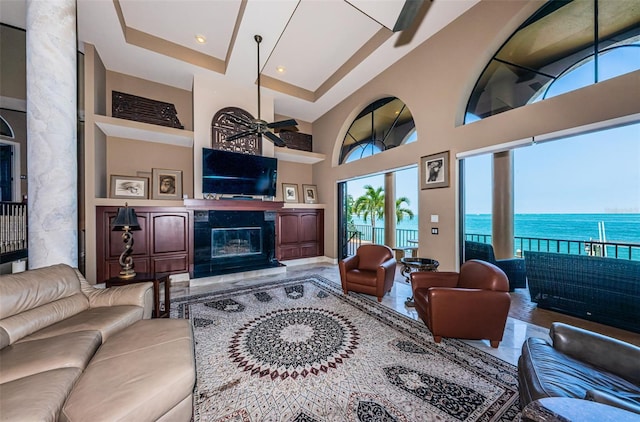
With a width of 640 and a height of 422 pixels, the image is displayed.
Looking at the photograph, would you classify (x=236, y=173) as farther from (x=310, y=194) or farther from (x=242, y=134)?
(x=310, y=194)

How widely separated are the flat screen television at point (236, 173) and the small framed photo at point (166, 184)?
813 millimetres

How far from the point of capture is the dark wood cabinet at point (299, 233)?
587 centimetres

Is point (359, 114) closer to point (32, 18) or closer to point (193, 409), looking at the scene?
point (32, 18)

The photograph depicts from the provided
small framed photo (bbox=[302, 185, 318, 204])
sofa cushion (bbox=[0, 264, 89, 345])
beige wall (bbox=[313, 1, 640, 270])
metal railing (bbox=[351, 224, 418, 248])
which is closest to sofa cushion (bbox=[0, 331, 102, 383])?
sofa cushion (bbox=[0, 264, 89, 345])

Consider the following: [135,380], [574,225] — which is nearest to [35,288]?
[135,380]

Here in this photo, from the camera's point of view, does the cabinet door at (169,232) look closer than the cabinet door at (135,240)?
No

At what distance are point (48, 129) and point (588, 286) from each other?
6.72 m

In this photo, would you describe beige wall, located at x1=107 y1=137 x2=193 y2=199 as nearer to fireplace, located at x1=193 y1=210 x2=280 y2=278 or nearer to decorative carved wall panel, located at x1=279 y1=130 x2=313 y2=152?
fireplace, located at x1=193 y1=210 x2=280 y2=278

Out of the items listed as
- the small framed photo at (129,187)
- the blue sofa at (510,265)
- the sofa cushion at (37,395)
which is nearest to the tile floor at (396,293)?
the blue sofa at (510,265)

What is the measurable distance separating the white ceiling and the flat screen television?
5.38ft

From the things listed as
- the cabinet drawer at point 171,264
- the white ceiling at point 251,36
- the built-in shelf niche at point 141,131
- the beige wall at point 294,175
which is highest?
the white ceiling at point 251,36

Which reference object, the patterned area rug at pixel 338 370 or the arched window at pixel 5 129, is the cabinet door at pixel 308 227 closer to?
the patterned area rug at pixel 338 370

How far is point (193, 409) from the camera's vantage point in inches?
62.1

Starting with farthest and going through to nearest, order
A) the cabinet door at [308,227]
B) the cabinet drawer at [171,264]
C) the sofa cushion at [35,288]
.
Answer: the cabinet door at [308,227] → the cabinet drawer at [171,264] → the sofa cushion at [35,288]
